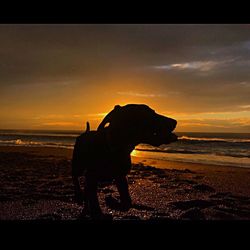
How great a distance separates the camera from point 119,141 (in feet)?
11.1

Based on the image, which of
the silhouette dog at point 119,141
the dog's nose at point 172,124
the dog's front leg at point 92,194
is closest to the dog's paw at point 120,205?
the silhouette dog at point 119,141

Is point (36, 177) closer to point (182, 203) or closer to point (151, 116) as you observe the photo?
point (182, 203)

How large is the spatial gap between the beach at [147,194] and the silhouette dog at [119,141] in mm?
505

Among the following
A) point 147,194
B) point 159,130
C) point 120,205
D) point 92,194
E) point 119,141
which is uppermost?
point 159,130

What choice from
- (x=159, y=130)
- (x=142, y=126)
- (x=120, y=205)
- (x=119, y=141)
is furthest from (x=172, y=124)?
(x=120, y=205)

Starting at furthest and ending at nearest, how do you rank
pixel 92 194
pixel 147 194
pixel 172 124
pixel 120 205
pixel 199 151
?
pixel 199 151, pixel 147 194, pixel 120 205, pixel 92 194, pixel 172 124

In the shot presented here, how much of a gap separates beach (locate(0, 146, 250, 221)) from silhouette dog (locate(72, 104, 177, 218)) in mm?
505

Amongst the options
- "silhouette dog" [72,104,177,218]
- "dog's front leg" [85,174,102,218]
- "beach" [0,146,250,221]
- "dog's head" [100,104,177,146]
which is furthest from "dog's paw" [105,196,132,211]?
"dog's head" [100,104,177,146]

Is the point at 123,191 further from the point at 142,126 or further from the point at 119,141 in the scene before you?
the point at 142,126

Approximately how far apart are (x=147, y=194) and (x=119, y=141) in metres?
2.08

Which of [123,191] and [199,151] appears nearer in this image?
[123,191]

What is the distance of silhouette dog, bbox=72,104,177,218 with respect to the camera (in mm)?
3352

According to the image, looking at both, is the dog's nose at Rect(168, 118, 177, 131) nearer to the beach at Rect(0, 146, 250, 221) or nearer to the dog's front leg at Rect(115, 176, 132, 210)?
the dog's front leg at Rect(115, 176, 132, 210)
